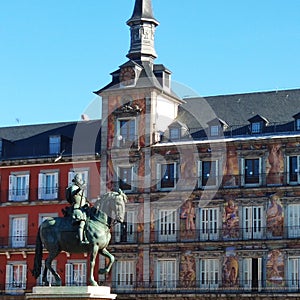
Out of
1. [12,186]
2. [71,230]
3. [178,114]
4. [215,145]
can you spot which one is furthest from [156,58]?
[71,230]

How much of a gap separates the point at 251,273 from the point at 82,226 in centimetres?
2919

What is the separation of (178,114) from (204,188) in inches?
274

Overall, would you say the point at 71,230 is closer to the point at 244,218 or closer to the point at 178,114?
the point at 244,218

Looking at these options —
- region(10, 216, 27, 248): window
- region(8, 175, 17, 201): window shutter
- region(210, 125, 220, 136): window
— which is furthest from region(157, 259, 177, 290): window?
region(8, 175, 17, 201): window shutter

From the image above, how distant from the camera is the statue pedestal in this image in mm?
26391

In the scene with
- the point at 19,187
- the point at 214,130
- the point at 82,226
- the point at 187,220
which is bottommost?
the point at 82,226

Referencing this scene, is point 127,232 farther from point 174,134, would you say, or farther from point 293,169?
point 293,169

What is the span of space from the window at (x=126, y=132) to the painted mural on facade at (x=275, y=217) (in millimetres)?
Answer: 10136

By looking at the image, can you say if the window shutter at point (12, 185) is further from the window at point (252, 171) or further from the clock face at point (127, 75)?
the window at point (252, 171)

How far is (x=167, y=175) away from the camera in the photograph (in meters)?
58.2

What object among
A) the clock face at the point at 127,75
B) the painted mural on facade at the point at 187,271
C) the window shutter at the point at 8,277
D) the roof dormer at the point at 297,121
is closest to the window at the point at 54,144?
the clock face at the point at 127,75

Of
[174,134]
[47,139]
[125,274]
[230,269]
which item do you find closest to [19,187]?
[47,139]

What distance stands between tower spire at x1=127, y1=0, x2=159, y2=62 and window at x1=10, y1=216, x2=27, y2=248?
13274mm

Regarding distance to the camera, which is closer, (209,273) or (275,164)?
(275,164)
